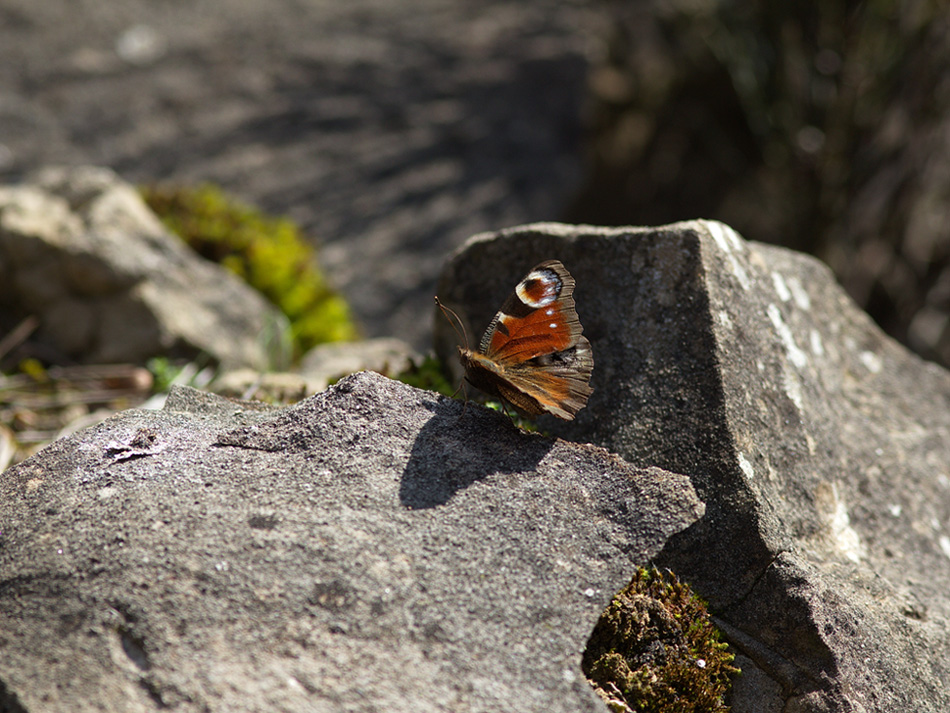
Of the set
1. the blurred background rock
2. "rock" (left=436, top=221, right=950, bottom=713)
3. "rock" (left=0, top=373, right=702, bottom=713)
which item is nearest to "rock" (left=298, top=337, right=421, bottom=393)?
"rock" (left=436, top=221, right=950, bottom=713)

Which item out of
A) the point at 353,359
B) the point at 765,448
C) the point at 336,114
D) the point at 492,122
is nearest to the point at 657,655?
the point at 765,448

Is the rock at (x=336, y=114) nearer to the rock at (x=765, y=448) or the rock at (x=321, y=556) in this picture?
the rock at (x=765, y=448)

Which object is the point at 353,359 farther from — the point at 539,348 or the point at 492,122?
the point at 492,122

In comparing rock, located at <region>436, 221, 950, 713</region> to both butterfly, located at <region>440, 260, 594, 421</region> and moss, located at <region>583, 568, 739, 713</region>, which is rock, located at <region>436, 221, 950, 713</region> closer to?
moss, located at <region>583, 568, 739, 713</region>

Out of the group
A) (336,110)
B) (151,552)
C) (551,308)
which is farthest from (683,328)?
(336,110)

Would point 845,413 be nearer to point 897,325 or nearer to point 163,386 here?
point 163,386

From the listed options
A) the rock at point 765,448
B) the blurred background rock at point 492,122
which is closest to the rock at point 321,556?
the rock at point 765,448
